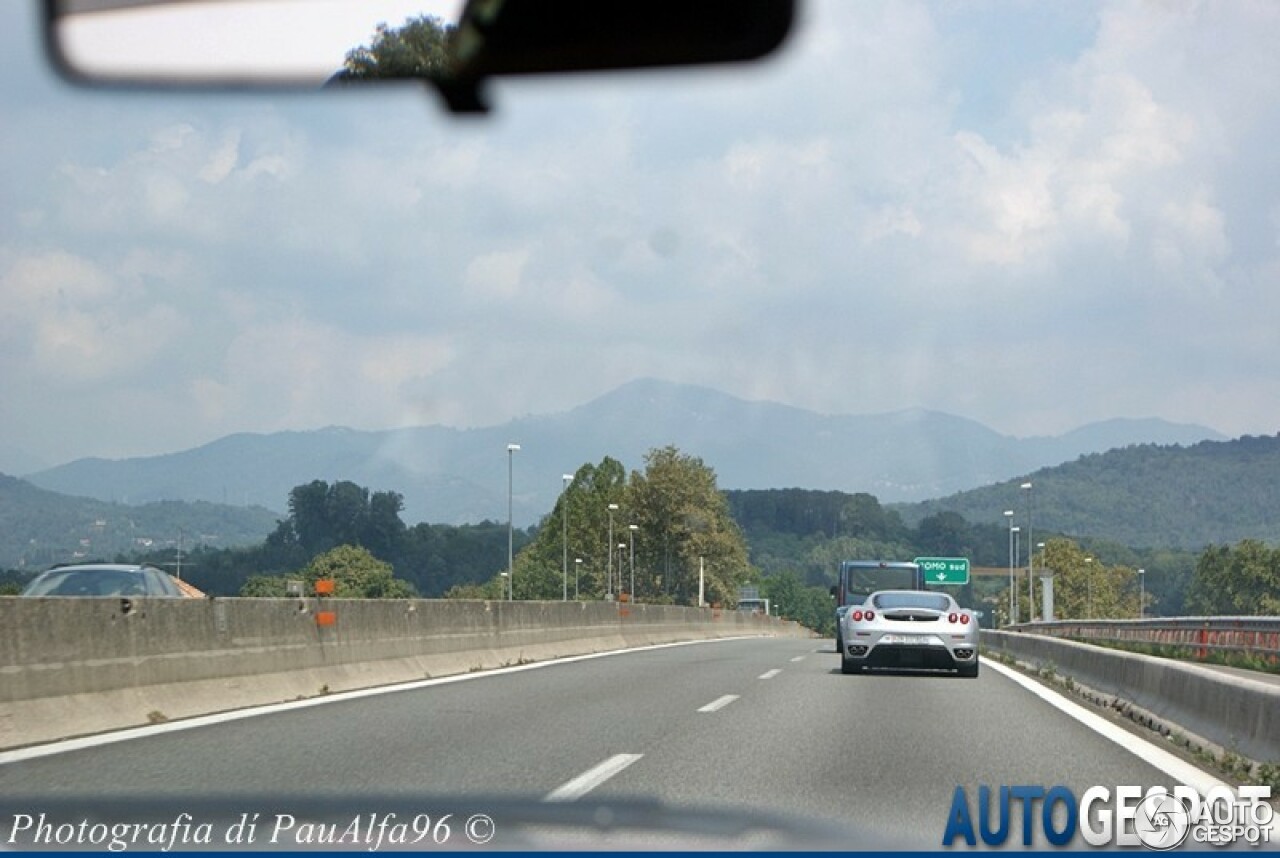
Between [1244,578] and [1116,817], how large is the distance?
169024mm

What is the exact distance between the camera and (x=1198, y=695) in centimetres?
1278

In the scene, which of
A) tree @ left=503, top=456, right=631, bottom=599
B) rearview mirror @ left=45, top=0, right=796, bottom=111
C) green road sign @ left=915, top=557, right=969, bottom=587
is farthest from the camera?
tree @ left=503, top=456, right=631, bottom=599

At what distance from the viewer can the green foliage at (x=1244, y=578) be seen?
162875 mm

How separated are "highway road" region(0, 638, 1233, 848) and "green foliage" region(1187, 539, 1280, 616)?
489ft

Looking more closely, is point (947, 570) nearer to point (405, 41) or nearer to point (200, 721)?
point (200, 721)

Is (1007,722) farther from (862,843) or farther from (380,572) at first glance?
(380,572)

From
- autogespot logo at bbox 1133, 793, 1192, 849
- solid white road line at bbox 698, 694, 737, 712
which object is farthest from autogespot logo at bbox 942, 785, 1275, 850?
solid white road line at bbox 698, 694, 737, 712

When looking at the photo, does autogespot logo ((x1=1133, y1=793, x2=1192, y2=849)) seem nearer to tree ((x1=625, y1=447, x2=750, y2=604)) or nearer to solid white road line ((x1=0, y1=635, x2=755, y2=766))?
solid white road line ((x1=0, y1=635, x2=755, y2=766))

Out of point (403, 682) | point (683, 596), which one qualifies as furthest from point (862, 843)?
point (683, 596)

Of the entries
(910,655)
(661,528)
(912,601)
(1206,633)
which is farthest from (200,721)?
(661,528)

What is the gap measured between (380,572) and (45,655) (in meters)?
148

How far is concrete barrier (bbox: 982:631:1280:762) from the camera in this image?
10.4 meters

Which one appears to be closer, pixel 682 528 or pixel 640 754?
pixel 640 754

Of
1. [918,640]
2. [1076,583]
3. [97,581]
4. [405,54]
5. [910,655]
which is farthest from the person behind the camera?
[1076,583]
